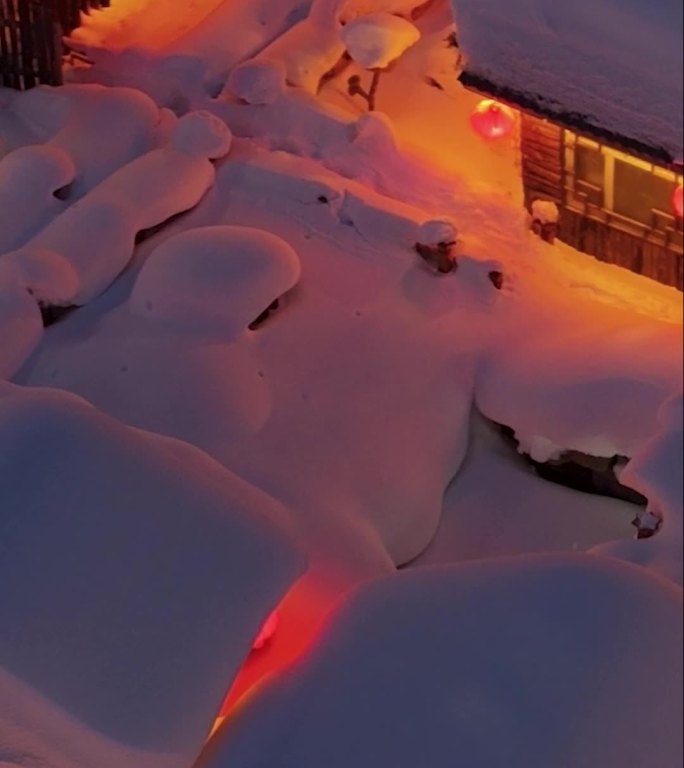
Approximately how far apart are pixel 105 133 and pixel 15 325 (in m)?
1.03

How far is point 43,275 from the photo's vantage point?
441cm

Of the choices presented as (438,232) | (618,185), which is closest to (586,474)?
(438,232)

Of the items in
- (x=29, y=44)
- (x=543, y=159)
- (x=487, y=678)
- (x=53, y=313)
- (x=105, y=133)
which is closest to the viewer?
(x=487, y=678)

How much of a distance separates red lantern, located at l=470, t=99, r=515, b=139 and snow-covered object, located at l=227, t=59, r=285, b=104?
0.84 metres

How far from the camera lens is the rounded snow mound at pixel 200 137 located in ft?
15.9

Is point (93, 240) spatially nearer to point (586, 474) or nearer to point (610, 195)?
point (586, 474)

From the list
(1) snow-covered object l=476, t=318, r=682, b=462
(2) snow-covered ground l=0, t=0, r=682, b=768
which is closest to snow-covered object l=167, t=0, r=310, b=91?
(2) snow-covered ground l=0, t=0, r=682, b=768

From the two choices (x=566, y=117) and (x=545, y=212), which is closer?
(x=566, y=117)

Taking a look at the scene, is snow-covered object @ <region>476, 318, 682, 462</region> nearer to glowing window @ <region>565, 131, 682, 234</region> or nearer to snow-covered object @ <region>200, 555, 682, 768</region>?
glowing window @ <region>565, 131, 682, 234</region>

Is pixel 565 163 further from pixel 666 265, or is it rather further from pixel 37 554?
pixel 37 554

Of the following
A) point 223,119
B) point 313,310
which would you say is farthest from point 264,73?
point 313,310

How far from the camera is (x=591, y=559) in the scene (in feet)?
9.43

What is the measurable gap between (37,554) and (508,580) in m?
1.11

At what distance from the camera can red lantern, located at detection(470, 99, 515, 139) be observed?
4617 millimetres
